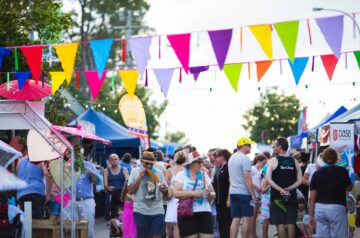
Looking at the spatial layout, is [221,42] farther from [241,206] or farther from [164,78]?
[241,206]

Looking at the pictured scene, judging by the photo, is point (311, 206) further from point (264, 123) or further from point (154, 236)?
point (264, 123)

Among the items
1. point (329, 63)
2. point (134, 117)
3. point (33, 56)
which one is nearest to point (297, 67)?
point (329, 63)

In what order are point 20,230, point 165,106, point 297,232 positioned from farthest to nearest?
point 165,106
point 297,232
point 20,230

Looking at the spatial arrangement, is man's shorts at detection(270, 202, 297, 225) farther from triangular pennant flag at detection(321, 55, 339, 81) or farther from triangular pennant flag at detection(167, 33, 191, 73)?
triangular pennant flag at detection(321, 55, 339, 81)

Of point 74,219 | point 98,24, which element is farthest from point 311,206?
point 98,24

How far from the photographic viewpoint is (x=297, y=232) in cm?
1451

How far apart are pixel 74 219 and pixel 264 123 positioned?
63.6 meters

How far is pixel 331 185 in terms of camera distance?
11344 mm

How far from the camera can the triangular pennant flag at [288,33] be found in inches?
548

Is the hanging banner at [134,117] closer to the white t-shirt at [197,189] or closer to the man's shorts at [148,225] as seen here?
the man's shorts at [148,225]

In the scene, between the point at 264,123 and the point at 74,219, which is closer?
the point at 74,219

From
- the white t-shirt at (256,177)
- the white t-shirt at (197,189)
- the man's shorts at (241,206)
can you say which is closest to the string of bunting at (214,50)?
the white t-shirt at (256,177)

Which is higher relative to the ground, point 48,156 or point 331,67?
point 331,67

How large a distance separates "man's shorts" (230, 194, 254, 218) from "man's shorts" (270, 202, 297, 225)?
2.49ft
